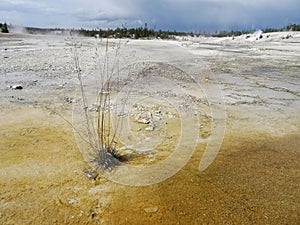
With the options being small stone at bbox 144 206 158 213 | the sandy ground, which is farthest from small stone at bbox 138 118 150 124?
small stone at bbox 144 206 158 213

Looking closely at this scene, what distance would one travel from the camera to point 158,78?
8.13 meters

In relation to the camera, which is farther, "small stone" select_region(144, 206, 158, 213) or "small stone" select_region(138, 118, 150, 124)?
"small stone" select_region(138, 118, 150, 124)

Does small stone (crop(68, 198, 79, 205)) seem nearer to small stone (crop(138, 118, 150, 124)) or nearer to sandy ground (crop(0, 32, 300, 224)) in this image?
sandy ground (crop(0, 32, 300, 224))

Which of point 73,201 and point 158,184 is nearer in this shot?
point 73,201

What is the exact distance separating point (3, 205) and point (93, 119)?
2315 mm

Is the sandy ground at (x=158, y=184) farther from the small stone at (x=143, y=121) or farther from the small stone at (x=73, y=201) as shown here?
the small stone at (x=143, y=121)

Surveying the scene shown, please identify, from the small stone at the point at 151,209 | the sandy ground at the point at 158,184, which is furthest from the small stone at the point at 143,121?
the small stone at the point at 151,209

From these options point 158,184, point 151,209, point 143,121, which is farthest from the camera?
point 143,121

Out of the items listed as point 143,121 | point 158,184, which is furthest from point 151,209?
point 143,121

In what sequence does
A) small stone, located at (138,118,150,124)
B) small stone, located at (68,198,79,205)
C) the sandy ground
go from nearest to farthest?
the sandy ground, small stone, located at (68,198,79,205), small stone, located at (138,118,150,124)

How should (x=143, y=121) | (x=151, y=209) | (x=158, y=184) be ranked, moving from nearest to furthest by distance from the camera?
(x=151, y=209) → (x=158, y=184) → (x=143, y=121)

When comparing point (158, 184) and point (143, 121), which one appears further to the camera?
point (143, 121)

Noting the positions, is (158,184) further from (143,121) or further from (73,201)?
(143,121)

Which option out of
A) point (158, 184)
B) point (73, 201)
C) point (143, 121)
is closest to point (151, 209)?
point (158, 184)
